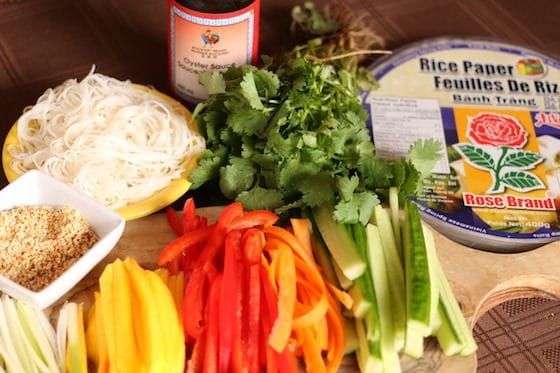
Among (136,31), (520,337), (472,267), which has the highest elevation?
(136,31)

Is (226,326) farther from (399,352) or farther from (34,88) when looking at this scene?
(34,88)

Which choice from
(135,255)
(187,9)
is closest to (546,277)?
(135,255)

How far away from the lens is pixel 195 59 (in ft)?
6.79

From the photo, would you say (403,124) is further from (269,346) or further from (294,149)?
(269,346)

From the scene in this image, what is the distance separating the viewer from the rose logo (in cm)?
216

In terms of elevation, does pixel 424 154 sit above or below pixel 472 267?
above

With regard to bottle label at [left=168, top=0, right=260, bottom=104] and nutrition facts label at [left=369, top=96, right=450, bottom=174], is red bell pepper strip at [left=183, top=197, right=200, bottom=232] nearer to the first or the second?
bottle label at [left=168, top=0, right=260, bottom=104]

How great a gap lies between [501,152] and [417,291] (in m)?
0.85

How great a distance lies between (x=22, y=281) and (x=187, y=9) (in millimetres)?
868

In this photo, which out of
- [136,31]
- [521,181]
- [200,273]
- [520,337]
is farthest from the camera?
[136,31]

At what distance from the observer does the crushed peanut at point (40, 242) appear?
1.63 meters

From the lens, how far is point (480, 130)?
91.3 inches

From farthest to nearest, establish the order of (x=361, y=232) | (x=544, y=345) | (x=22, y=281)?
(x=544, y=345), (x=361, y=232), (x=22, y=281)

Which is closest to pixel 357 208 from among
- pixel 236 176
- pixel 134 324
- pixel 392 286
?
pixel 392 286
